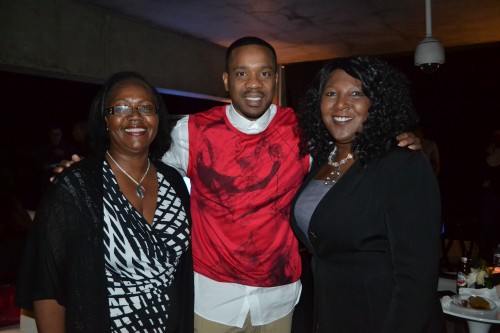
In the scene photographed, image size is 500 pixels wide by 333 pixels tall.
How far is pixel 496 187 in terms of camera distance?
6.11m

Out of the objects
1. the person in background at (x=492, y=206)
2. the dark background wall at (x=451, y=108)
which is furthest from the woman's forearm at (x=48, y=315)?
the person in background at (x=492, y=206)

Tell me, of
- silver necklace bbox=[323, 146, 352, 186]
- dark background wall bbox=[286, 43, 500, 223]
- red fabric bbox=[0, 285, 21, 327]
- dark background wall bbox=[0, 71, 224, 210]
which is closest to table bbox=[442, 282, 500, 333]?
silver necklace bbox=[323, 146, 352, 186]

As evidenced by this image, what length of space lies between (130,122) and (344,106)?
789 millimetres

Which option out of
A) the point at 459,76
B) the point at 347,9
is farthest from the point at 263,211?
the point at 459,76

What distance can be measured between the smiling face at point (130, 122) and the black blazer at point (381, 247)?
70cm

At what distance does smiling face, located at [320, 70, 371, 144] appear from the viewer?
1.64 metres

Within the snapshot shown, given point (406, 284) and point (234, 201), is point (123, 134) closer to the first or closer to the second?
point (234, 201)

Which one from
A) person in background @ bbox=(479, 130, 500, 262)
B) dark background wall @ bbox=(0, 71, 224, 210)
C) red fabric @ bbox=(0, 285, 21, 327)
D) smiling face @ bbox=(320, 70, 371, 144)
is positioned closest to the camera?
smiling face @ bbox=(320, 70, 371, 144)

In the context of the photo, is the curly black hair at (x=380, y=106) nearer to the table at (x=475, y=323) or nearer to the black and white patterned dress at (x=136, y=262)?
the black and white patterned dress at (x=136, y=262)

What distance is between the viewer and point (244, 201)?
1.89 metres

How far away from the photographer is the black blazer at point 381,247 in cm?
136

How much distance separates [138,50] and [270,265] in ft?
17.4

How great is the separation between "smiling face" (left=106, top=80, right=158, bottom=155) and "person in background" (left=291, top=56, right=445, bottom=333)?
0.64 metres

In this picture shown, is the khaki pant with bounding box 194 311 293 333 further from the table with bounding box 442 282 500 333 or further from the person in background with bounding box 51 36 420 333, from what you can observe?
the table with bounding box 442 282 500 333
